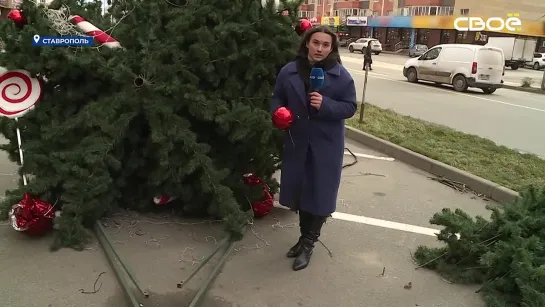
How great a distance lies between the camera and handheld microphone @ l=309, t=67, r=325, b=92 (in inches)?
126

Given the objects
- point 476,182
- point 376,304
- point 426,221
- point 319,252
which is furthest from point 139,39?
point 476,182

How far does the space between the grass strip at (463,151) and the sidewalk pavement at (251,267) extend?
2.02 m

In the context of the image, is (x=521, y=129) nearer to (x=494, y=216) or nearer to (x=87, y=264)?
(x=494, y=216)

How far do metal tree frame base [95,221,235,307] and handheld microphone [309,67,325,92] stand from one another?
4.47 feet

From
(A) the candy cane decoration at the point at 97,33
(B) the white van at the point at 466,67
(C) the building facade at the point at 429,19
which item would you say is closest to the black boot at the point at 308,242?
(A) the candy cane decoration at the point at 97,33

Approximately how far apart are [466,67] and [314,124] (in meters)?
16.2

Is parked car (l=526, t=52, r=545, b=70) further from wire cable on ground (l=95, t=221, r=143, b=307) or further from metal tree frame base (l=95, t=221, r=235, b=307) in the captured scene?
wire cable on ground (l=95, t=221, r=143, b=307)

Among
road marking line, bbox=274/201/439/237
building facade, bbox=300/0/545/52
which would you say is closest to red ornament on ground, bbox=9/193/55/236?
road marking line, bbox=274/201/439/237

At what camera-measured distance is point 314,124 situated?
3.42 m

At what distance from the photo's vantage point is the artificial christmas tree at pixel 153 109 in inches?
147

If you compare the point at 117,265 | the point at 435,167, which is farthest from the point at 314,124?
the point at 435,167

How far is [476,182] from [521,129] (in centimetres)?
596

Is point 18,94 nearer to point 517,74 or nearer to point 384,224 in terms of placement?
point 384,224
